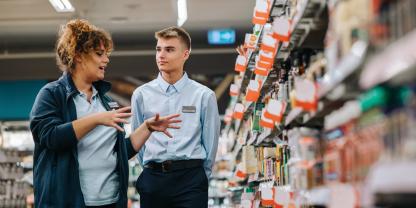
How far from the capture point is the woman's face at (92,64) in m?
3.59

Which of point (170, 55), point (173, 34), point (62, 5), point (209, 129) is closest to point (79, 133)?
point (209, 129)

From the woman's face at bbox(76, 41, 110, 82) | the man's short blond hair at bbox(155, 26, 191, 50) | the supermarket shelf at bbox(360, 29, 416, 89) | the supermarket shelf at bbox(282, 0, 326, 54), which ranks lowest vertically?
the supermarket shelf at bbox(360, 29, 416, 89)

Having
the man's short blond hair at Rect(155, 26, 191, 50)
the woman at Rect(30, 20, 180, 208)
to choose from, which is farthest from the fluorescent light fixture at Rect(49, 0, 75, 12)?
the woman at Rect(30, 20, 180, 208)

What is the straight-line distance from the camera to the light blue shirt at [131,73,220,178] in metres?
4.44

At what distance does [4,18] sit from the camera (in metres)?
11.3

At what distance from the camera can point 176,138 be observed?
4469mm

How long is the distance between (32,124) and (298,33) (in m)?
1.45

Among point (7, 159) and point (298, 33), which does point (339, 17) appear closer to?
point (298, 33)

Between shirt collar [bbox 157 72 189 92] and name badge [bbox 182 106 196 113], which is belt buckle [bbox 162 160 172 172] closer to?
name badge [bbox 182 106 196 113]

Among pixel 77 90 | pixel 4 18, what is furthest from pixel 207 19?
pixel 77 90

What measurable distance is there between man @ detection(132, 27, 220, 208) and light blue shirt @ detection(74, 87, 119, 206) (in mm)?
809

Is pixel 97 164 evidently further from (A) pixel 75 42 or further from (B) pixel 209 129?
(B) pixel 209 129

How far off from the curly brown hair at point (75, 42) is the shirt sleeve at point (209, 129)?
116 cm

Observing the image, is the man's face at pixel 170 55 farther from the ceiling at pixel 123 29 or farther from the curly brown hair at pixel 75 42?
the ceiling at pixel 123 29
